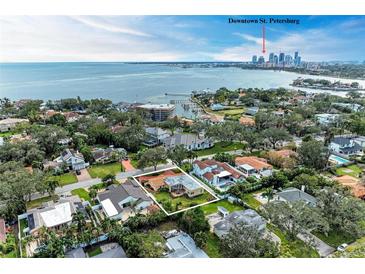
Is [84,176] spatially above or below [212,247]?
above

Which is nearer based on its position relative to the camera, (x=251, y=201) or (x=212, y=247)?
(x=212, y=247)

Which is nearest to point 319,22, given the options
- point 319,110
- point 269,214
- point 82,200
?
point 269,214

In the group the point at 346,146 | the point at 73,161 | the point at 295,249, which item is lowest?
the point at 295,249

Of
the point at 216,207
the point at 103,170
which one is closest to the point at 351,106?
the point at 216,207

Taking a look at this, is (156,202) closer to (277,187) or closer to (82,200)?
(82,200)

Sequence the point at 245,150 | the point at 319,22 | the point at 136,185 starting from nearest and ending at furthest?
the point at 319,22 < the point at 136,185 < the point at 245,150

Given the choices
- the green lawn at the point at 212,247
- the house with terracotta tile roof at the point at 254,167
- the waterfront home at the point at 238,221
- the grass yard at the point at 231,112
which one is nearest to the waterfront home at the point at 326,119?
the grass yard at the point at 231,112

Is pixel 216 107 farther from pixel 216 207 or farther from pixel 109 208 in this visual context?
pixel 109 208
